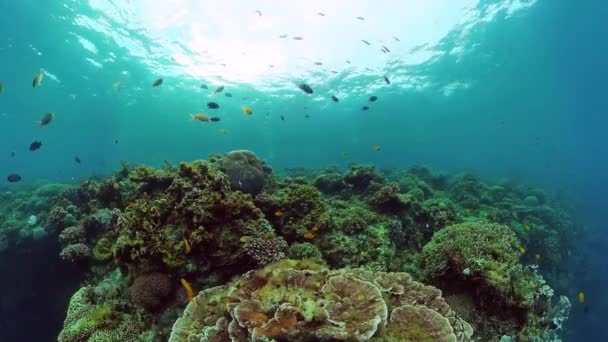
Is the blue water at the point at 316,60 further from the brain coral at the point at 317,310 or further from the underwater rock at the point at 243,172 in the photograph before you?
the brain coral at the point at 317,310

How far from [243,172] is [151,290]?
455 centimetres

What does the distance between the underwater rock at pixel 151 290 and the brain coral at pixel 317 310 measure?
1.18 m

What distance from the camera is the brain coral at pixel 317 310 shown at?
11.6 ft

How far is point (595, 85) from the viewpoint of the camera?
46.4m

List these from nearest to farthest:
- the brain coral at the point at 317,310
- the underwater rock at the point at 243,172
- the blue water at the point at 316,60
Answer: the brain coral at the point at 317,310 < the underwater rock at the point at 243,172 < the blue water at the point at 316,60

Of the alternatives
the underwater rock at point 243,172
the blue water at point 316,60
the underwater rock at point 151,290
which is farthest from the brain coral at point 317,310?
the blue water at point 316,60

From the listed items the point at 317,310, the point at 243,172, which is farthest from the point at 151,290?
the point at 243,172

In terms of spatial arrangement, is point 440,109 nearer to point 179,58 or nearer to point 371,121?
point 371,121

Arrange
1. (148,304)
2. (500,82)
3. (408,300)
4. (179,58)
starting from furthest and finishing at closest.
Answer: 1. (500,82)
2. (179,58)
3. (148,304)
4. (408,300)

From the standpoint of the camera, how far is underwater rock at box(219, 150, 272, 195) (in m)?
9.23

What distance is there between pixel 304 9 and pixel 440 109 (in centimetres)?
4140

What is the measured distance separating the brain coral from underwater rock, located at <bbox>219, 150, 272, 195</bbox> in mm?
4420

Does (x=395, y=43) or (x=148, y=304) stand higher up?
(x=395, y=43)

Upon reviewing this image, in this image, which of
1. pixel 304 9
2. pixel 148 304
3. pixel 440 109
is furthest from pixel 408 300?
pixel 440 109
